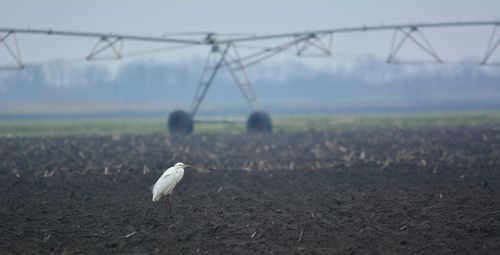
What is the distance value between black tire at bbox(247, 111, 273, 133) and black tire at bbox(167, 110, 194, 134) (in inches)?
119

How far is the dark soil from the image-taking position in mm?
10805

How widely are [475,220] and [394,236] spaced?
1864 millimetres

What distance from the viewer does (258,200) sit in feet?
47.6

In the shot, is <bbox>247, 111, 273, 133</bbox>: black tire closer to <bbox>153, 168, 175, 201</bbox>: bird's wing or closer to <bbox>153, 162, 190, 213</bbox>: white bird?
Answer: <bbox>153, 162, 190, 213</bbox>: white bird

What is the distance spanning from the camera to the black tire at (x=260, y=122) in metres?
34.6

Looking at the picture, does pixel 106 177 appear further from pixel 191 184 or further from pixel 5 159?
pixel 5 159

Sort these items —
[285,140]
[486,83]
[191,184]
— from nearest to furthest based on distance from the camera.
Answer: [191,184], [285,140], [486,83]

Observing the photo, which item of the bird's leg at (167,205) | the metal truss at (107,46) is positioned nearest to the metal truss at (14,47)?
the metal truss at (107,46)

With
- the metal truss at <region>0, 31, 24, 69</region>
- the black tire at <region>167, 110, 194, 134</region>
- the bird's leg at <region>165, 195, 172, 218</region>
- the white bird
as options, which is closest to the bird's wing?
the white bird

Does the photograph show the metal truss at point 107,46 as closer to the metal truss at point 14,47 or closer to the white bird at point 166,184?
the metal truss at point 14,47

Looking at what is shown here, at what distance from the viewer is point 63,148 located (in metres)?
26.9

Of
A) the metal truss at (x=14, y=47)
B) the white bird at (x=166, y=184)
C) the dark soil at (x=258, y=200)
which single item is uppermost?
the metal truss at (x=14, y=47)

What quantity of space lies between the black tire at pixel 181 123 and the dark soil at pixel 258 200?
8244mm

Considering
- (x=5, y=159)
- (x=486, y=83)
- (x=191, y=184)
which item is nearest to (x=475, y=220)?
(x=191, y=184)
